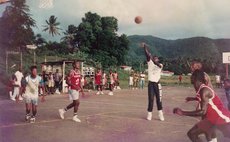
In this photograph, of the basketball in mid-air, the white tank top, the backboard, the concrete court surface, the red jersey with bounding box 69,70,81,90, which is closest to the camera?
the concrete court surface

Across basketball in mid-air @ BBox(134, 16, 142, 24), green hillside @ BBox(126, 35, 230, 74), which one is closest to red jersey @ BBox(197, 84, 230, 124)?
green hillside @ BBox(126, 35, 230, 74)

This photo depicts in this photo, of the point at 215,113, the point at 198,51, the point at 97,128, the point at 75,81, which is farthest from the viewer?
the point at 198,51

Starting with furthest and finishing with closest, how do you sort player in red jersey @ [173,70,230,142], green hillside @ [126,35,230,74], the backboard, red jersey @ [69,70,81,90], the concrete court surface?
the backboard < green hillside @ [126,35,230,74] < red jersey @ [69,70,81,90] < the concrete court surface < player in red jersey @ [173,70,230,142]

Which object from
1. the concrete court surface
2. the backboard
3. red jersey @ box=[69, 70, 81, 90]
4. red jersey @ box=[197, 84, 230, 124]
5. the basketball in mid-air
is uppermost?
the basketball in mid-air

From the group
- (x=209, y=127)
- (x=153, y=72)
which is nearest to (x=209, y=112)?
(x=209, y=127)

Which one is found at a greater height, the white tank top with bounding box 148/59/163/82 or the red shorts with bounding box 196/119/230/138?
the white tank top with bounding box 148/59/163/82

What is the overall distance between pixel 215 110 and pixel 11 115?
280 inches

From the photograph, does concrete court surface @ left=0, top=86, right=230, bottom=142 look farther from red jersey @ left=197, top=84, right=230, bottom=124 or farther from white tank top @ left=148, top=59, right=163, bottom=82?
red jersey @ left=197, top=84, right=230, bottom=124

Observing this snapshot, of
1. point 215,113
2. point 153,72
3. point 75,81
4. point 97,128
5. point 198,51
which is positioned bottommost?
point 97,128

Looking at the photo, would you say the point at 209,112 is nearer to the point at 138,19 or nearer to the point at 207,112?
the point at 207,112

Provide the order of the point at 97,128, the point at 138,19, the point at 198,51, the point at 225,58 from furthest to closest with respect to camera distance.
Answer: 1. the point at 198,51
2. the point at 225,58
3. the point at 138,19
4. the point at 97,128

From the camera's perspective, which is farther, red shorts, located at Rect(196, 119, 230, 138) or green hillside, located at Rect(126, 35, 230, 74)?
green hillside, located at Rect(126, 35, 230, 74)

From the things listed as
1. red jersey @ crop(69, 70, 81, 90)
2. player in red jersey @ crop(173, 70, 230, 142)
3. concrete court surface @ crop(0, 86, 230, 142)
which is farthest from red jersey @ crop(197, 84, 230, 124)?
red jersey @ crop(69, 70, 81, 90)

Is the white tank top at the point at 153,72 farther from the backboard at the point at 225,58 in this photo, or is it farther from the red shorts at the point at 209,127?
the backboard at the point at 225,58
